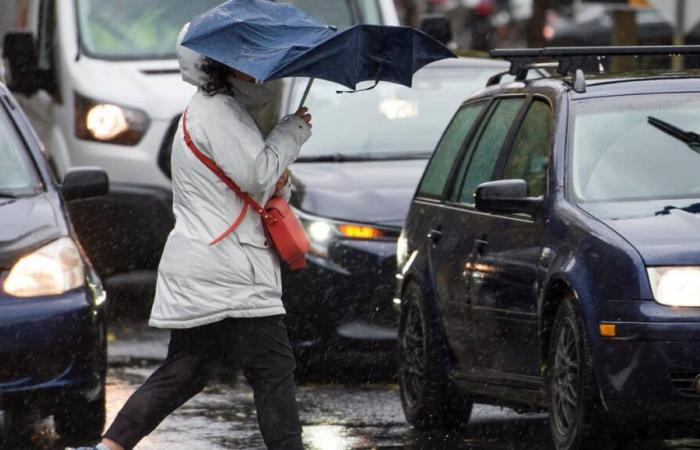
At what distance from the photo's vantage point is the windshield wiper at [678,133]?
8.14m

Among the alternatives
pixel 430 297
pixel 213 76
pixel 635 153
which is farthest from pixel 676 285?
pixel 430 297

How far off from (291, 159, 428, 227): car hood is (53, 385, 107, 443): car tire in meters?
2.51

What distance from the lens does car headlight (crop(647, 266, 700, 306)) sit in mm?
7137

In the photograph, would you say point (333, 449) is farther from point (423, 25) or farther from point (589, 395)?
point (423, 25)

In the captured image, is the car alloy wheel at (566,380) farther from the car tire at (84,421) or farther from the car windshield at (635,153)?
the car tire at (84,421)

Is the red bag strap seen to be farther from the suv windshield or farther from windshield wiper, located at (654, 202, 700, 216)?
the suv windshield

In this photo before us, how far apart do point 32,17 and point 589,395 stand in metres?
9.04

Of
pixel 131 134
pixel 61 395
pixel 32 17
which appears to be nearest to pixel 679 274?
→ pixel 61 395

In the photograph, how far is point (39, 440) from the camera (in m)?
9.21

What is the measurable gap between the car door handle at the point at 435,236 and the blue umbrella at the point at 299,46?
85.0 inches

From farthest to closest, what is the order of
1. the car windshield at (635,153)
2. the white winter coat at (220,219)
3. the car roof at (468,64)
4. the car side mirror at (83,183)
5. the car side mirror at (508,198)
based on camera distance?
1. the car roof at (468,64)
2. the car side mirror at (83,183)
3. the car side mirror at (508,198)
4. the car windshield at (635,153)
5. the white winter coat at (220,219)

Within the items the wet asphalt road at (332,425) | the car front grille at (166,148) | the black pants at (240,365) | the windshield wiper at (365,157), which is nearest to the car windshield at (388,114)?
the windshield wiper at (365,157)

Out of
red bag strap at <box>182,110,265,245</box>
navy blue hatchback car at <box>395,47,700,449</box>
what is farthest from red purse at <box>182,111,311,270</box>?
navy blue hatchback car at <box>395,47,700,449</box>

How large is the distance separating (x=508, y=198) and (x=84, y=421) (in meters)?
2.19
